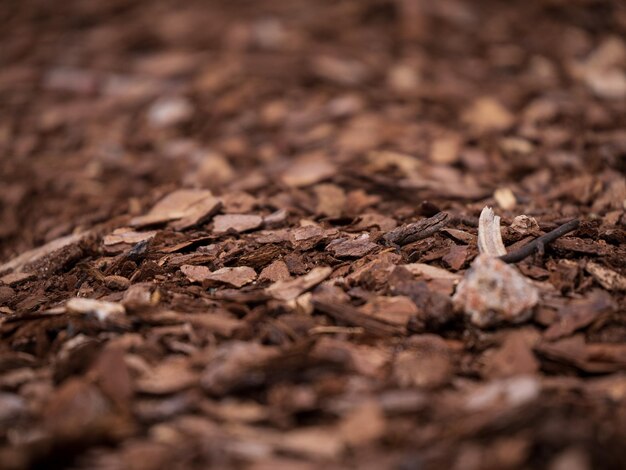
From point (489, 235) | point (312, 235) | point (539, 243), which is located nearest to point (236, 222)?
point (312, 235)

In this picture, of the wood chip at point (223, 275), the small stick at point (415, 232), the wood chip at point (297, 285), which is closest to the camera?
the wood chip at point (297, 285)

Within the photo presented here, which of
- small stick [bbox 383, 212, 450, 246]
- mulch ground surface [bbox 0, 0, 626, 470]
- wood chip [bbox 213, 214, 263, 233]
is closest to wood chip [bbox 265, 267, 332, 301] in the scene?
mulch ground surface [bbox 0, 0, 626, 470]

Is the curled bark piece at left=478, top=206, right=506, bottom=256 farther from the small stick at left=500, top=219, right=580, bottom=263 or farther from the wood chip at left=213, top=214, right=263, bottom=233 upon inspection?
the wood chip at left=213, top=214, right=263, bottom=233

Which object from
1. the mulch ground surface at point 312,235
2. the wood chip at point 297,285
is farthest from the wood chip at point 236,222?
the wood chip at point 297,285

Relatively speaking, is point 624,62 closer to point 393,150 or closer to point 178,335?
point 393,150

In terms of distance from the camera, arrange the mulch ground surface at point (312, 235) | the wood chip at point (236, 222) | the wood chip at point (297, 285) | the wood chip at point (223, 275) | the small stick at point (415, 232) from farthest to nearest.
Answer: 1. the wood chip at point (236, 222)
2. the small stick at point (415, 232)
3. the wood chip at point (223, 275)
4. the wood chip at point (297, 285)
5. the mulch ground surface at point (312, 235)

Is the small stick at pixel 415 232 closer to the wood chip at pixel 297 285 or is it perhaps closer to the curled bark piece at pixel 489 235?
the curled bark piece at pixel 489 235
